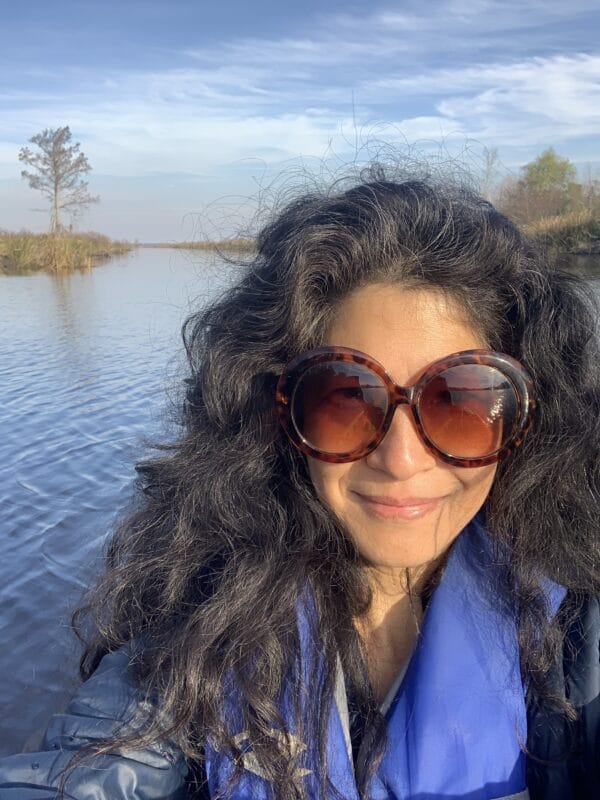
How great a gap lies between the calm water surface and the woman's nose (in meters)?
0.78

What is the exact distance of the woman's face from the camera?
1472mm

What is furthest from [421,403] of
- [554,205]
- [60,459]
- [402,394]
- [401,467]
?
[554,205]

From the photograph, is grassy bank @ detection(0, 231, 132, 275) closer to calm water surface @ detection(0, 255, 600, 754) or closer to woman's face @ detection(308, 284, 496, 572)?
calm water surface @ detection(0, 255, 600, 754)

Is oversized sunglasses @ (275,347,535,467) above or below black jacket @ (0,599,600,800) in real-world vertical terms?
above

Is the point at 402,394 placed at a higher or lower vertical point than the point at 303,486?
higher

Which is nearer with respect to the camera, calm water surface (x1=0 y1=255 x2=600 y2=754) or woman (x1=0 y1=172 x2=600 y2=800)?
woman (x1=0 y1=172 x2=600 y2=800)

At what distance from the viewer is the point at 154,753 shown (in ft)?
4.84

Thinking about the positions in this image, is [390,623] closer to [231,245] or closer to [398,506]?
[398,506]

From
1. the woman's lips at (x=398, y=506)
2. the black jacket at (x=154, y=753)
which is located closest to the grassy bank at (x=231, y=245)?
the woman's lips at (x=398, y=506)

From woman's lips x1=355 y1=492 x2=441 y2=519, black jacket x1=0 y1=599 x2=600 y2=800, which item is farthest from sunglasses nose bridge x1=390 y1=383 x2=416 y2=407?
black jacket x1=0 y1=599 x2=600 y2=800

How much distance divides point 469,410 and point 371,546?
0.38m

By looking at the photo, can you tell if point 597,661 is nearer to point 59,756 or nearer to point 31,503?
point 59,756

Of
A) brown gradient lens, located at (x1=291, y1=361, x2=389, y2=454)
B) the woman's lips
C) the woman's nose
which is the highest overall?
brown gradient lens, located at (x1=291, y1=361, x2=389, y2=454)

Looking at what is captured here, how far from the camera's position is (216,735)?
4.77 feet
